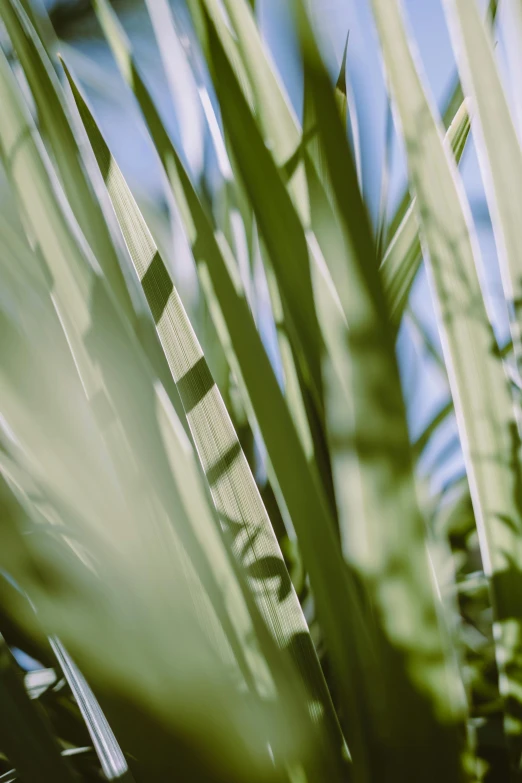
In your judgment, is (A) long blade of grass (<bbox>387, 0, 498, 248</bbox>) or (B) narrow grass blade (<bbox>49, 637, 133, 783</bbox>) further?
(A) long blade of grass (<bbox>387, 0, 498, 248</bbox>)

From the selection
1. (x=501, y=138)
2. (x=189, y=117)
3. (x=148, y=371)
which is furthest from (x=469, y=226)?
(x=189, y=117)

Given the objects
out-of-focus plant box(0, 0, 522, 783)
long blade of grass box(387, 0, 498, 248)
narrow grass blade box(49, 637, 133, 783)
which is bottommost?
narrow grass blade box(49, 637, 133, 783)

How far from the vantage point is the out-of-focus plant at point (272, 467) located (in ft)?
0.72

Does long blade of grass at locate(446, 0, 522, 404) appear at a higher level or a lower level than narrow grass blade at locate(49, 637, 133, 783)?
higher

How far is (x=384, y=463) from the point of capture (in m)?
0.22

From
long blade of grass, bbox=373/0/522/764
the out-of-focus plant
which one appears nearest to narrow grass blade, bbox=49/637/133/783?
the out-of-focus plant

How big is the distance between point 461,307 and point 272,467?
0.39ft

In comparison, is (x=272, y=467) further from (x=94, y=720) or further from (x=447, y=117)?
(x=447, y=117)

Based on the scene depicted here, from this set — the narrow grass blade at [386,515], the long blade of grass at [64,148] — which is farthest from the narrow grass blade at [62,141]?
the narrow grass blade at [386,515]

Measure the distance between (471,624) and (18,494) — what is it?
38cm

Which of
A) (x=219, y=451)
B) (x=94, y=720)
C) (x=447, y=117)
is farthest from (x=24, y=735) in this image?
(x=447, y=117)

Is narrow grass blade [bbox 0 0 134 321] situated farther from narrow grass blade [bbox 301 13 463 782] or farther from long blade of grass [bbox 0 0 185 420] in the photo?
narrow grass blade [bbox 301 13 463 782]

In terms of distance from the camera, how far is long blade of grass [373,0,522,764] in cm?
22

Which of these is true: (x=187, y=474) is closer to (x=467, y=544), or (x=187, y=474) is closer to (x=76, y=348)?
(x=76, y=348)
